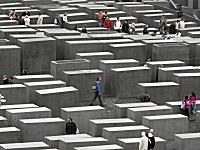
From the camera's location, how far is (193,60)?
1726 inches

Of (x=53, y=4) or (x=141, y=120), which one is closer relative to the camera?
(x=141, y=120)

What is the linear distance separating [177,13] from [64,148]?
23851mm

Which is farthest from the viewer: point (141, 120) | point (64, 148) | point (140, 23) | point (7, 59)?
point (140, 23)

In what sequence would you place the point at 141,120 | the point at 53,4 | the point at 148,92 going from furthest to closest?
the point at 53,4
the point at 148,92
the point at 141,120

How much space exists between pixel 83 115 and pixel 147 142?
4.22m

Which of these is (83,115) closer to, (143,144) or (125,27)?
(143,144)

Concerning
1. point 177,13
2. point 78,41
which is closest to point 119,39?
point 78,41

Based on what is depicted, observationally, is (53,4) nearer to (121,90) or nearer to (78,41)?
(78,41)

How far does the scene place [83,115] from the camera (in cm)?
3416

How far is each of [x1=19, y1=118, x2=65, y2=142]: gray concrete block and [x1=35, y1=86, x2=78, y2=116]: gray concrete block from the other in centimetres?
284

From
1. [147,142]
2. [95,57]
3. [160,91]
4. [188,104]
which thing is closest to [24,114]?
[147,142]

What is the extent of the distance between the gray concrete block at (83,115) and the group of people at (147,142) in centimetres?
342

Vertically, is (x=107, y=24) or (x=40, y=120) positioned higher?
(x=107, y=24)

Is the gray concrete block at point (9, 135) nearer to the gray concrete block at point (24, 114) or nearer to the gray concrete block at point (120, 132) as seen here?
the gray concrete block at point (24, 114)
